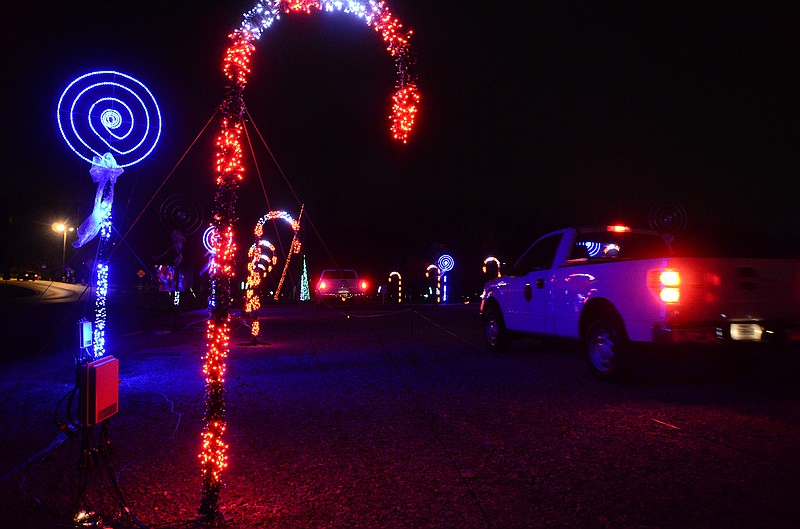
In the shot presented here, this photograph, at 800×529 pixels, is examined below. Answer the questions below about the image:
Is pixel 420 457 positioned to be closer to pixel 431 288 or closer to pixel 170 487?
pixel 170 487

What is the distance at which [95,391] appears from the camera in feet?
13.4

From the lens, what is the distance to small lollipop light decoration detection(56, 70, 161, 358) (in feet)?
32.1

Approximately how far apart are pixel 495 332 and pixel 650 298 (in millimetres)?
5052

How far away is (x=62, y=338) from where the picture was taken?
17.3 meters

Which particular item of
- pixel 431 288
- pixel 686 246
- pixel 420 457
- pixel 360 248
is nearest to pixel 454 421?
pixel 420 457

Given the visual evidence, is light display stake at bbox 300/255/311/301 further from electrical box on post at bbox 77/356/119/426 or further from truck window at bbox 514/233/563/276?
electrical box on post at bbox 77/356/119/426

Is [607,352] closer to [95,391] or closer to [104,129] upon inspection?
[95,391]

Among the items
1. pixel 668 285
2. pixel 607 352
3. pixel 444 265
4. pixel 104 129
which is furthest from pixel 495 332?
pixel 444 265

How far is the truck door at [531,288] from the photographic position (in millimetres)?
10859

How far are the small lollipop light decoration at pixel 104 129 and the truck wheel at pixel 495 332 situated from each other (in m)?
7.21

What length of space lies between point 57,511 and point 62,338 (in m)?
14.9

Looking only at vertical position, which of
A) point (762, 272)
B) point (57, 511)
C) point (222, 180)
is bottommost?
point (57, 511)

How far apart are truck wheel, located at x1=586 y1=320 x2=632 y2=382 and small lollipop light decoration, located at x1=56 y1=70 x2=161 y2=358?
7.56 m

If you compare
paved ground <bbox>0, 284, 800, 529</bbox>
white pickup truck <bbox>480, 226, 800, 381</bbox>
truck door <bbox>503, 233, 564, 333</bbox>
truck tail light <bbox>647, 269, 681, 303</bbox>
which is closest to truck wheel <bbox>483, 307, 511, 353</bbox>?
truck door <bbox>503, 233, 564, 333</bbox>
